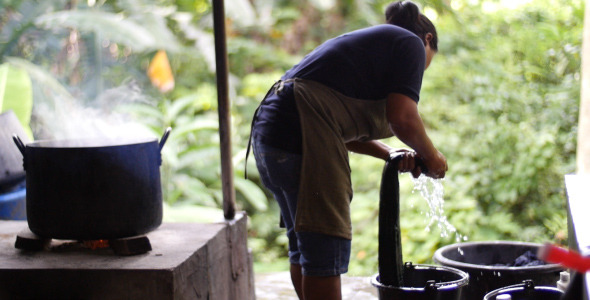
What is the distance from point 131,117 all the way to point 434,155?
4759 mm

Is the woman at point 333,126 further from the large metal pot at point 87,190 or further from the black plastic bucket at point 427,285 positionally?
the large metal pot at point 87,190

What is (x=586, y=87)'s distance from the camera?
4.82 meters

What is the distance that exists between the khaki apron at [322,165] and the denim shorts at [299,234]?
2.1 inches

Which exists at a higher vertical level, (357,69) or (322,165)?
(357,69)

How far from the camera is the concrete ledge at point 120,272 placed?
2.61 m

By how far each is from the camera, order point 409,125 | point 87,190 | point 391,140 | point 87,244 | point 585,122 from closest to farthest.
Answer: point 409,125
point 87,190
point 87,244
point 585,122
point 391,140

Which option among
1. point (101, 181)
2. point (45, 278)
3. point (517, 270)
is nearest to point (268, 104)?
point (101, 181)

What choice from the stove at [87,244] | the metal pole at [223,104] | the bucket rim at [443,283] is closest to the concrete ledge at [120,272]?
the stove at [87,244]

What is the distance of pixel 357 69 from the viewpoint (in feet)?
8.87

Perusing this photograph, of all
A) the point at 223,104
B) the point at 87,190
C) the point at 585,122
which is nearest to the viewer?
the point at 87,190

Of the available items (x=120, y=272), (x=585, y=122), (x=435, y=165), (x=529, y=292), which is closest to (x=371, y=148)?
(x=435, y=165)

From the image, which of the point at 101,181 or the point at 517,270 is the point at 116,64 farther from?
the point at 517,270

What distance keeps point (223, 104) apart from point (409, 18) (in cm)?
116

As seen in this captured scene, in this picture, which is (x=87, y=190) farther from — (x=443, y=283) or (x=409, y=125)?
(x=443, y=283)
